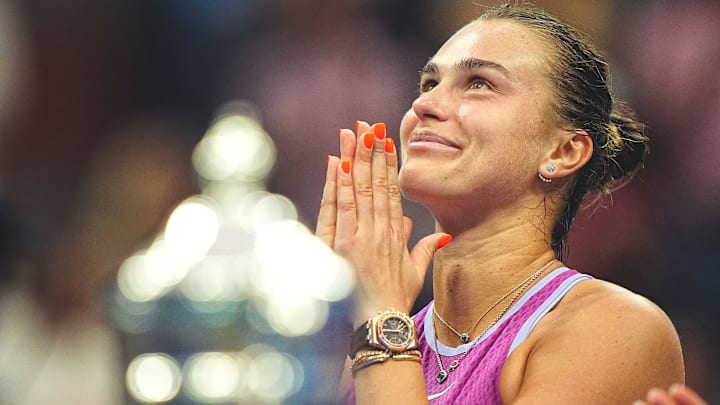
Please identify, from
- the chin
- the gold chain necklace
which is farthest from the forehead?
the gold chain necklace

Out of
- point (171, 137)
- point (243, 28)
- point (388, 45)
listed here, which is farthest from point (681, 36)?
point (171, 137)

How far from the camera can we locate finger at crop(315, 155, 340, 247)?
178cm

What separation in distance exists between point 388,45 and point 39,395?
2.26 metres

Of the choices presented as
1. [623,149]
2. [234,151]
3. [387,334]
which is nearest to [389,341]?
[387,334]

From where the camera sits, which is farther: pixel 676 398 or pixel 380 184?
pixel 380 184

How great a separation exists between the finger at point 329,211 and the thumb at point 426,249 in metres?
0.14

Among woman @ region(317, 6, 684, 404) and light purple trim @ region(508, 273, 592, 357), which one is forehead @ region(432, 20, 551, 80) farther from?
light purple trim @ region(508, 273, 592, 357)

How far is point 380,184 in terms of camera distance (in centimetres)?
177

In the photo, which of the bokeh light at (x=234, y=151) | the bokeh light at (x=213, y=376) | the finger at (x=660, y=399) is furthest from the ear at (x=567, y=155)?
the bokeh light at (x=234, y=151)

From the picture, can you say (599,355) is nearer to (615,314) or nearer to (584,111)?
(615,314)

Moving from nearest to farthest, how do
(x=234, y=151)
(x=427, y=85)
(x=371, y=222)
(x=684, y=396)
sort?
(x=684, y=396)
(x=371, y=222)
(x=427, y=85)
(x=234, y=151)

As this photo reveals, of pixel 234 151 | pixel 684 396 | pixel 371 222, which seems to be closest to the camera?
pixel 684 396

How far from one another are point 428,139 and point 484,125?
0.33 ft

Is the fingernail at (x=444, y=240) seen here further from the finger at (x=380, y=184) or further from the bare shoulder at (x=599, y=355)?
the bare shoulder at (x=599, y=355)
